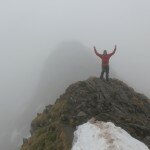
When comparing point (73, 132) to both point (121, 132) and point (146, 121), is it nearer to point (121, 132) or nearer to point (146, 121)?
point (121, 132)

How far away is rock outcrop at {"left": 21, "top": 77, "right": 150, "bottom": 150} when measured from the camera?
24359 millimetres

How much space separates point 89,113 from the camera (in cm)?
2559

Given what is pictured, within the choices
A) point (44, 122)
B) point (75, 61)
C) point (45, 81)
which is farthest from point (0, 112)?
point (44, 122)

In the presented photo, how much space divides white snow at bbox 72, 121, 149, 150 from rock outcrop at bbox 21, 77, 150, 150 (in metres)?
0.75

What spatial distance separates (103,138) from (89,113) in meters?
4.84

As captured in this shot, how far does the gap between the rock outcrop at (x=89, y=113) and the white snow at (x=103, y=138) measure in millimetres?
746

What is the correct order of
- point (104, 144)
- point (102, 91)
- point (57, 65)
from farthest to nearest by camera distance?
point (57, 65) < point (102, 91) < point (104, 144)

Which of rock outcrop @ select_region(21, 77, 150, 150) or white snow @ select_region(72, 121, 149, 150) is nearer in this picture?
white snow @ select_region(72, 121, 149, 150)

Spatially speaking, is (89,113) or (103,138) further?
(89,113)

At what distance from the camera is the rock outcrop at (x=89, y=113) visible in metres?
24.4

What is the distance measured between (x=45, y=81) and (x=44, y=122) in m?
117

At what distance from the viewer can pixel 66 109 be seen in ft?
87.8

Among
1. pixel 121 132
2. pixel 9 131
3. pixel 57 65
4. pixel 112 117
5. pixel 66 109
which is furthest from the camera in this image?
pixel 57 65

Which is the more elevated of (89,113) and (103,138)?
(103,138)
